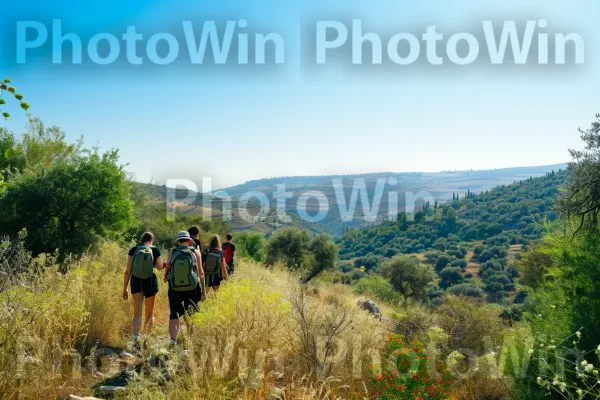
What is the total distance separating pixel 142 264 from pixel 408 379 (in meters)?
4.41

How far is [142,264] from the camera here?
6980 mm

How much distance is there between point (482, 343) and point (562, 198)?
3.48m

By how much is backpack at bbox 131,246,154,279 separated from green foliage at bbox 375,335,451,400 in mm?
3936

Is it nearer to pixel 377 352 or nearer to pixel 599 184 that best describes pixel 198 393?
pixel 377 352

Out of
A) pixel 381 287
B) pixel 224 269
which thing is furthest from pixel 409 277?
pixel 224 269

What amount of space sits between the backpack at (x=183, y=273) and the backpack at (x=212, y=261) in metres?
1.94

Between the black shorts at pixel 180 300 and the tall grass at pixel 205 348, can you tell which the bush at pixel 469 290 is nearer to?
the black shorts at pixel 180 300

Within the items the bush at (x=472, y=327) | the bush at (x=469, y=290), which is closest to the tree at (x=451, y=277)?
the bush at (x=469, y=290)

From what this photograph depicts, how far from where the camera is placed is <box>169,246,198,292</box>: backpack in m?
6.74

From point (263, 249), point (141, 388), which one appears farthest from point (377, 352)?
point (263, 249)

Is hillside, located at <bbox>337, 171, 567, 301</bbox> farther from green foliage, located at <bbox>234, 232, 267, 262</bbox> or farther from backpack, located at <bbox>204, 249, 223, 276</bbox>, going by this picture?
backpack, located at <bbox>204, 249, 223, 276</bbox>

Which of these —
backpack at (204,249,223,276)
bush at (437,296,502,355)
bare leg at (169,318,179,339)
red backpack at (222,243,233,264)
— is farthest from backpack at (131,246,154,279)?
bush at (437,296,502,355)

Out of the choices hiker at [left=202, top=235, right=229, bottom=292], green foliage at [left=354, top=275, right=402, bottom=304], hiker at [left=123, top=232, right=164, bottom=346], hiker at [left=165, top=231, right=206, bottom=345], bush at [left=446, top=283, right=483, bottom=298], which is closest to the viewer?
hiker at [left=165, top=231, right=206, bottom=345]

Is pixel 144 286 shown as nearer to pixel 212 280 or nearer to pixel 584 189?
pixel 212 280
